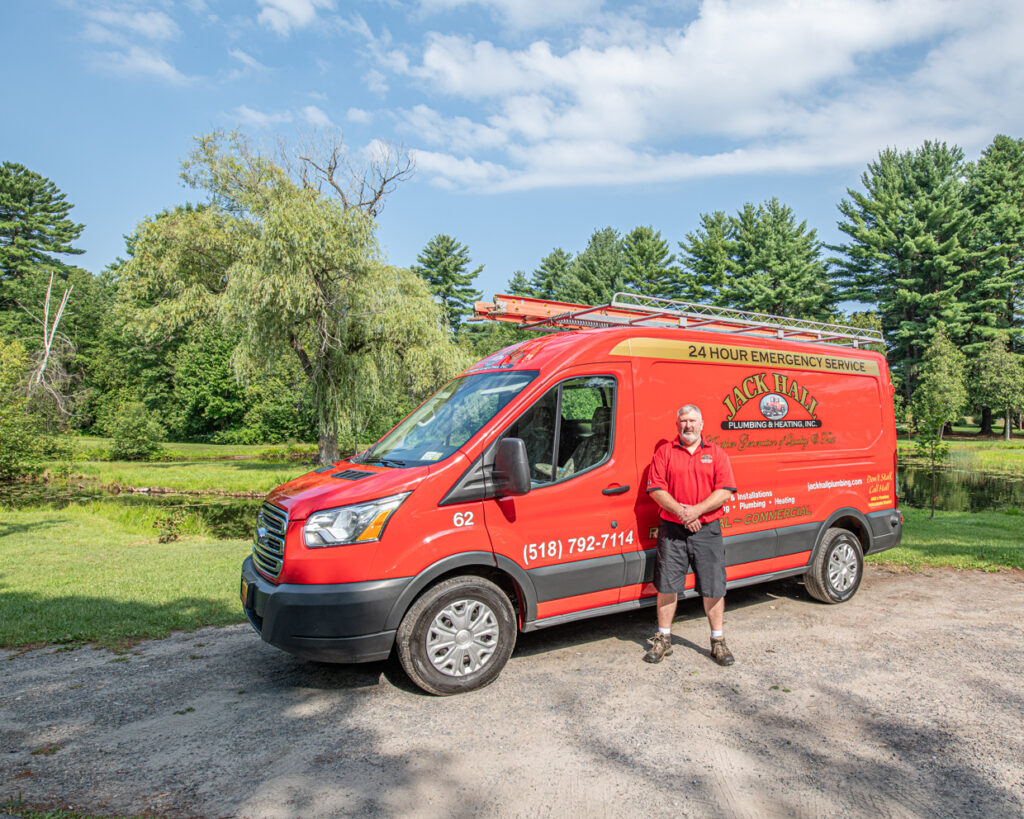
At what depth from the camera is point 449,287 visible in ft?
225

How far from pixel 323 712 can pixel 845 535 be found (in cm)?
530

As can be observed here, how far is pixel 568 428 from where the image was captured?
16.5 feet

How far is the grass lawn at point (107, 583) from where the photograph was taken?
613 cm

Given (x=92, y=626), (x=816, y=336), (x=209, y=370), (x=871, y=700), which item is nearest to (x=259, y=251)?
(x=92, y=626)

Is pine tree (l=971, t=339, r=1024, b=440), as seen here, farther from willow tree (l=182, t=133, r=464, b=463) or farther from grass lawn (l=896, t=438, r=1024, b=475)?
willow tree (l=182, t=133, r=464, b=463)

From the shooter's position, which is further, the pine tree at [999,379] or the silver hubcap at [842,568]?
the pine tree at [999,379]

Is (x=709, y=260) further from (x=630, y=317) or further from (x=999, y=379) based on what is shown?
(x=630, y=317)

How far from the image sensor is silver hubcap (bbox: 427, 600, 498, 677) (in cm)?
438

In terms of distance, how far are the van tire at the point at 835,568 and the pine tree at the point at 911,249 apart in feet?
159

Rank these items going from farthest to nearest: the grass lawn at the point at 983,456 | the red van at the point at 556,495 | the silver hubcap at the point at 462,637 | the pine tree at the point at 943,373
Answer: the pine tree at the point at 943,373 < the grass lawn at the point at 983,456 < the silver hubcap at the point at 462,637 < the red van at the point at 556,495

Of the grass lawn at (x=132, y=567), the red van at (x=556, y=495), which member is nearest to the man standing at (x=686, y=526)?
the red van at (x=556, y=495)

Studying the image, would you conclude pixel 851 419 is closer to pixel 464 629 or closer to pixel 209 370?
pixel 464 629

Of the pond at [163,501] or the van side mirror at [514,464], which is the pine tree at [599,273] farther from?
the van side mirror at [514,464]

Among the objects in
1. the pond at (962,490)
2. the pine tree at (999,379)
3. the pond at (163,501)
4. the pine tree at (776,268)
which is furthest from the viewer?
the pine tree at (776,268)
